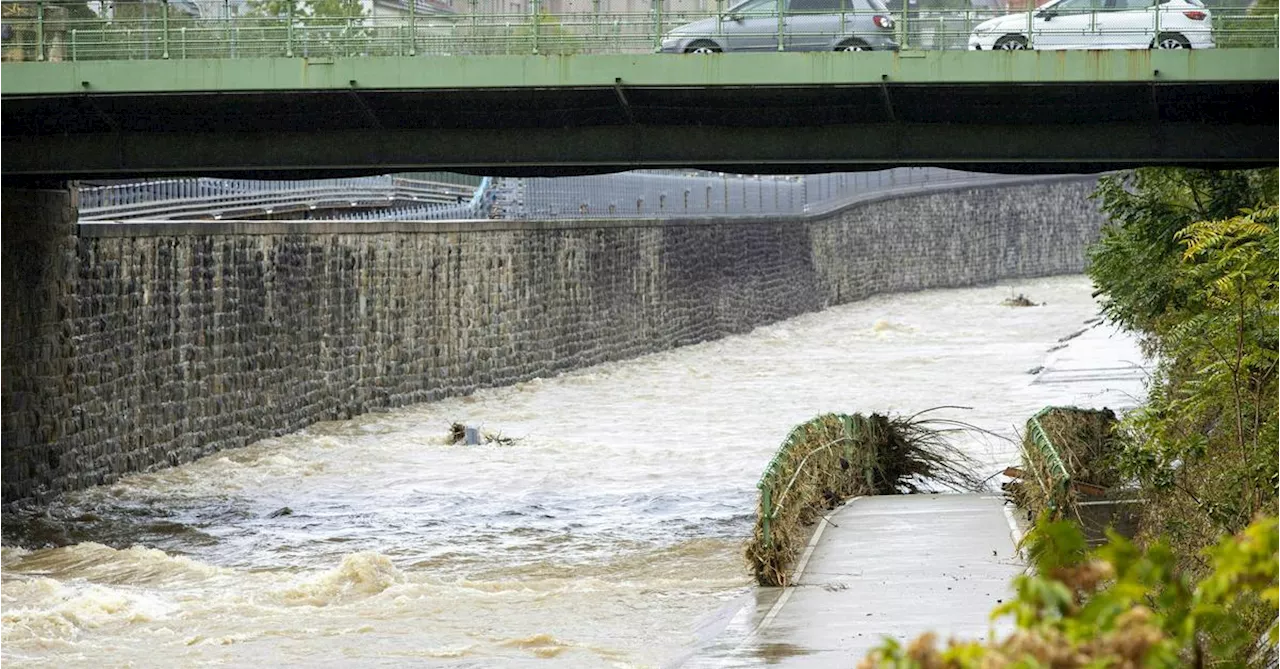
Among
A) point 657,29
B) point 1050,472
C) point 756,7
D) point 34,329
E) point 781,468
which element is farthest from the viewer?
point 34,329

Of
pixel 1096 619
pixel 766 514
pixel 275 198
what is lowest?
pixel 766 514

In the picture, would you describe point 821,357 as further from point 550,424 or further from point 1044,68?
point 1044,68

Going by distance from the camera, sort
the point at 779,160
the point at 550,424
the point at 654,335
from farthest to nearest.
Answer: the point at 654,335 < the point at 550,424 < the point at 779,160

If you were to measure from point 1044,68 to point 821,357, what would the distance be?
32994 mm

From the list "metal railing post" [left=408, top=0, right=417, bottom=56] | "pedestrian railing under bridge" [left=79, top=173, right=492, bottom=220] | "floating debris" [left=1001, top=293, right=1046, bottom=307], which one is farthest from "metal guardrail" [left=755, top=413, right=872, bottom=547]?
"floating debris" [left=1001, top=293, right=1046, bottom=307]

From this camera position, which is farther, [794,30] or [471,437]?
[471,437]

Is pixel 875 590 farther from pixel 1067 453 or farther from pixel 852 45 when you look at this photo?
pixel 852 45

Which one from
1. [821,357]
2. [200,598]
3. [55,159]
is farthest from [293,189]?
[200,598]

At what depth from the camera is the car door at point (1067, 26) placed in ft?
64.5

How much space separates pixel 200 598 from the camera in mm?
18188

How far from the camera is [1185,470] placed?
16109mm

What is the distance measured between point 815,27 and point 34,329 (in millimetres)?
10890

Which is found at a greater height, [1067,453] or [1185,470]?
[1185,470]

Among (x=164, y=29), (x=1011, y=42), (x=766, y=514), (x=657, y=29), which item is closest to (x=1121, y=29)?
(x=1011, y=42)
